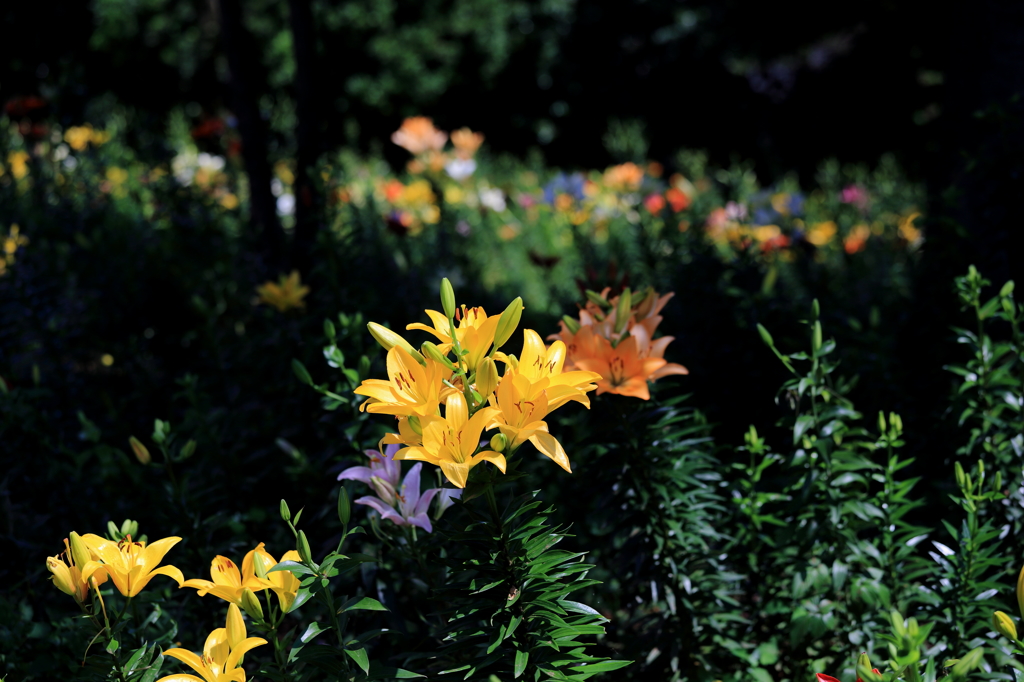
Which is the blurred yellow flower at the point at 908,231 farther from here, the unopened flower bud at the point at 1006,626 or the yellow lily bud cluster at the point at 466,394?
the yellow lily bud cluster at the point at 466,394

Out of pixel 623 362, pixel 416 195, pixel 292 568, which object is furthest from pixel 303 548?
Result: pixel 416 195

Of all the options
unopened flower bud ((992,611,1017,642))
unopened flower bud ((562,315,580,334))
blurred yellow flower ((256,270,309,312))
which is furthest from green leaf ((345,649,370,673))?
blurred yellow flower ((256,270,309,312))

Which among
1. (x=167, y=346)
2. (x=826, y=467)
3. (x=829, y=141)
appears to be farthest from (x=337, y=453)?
(x=829, y=141)

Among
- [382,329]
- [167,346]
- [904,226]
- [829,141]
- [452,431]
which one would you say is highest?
[382,329]

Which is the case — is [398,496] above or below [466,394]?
below

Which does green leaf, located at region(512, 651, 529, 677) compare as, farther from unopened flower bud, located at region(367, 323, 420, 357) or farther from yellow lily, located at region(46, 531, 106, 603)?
yellow lily, located at region(46, 531, 106, 603)

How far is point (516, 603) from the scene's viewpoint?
1.29m

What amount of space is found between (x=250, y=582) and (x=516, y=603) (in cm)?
43

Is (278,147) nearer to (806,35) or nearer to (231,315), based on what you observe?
(231,315)

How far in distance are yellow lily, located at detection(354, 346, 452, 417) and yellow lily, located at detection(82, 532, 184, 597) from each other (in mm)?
418

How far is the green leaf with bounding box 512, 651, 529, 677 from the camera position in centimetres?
120

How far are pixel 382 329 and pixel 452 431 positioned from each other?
204 millimetres

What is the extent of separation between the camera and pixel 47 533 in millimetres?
2037

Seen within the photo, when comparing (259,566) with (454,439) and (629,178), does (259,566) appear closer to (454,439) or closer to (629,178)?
(454,439)
